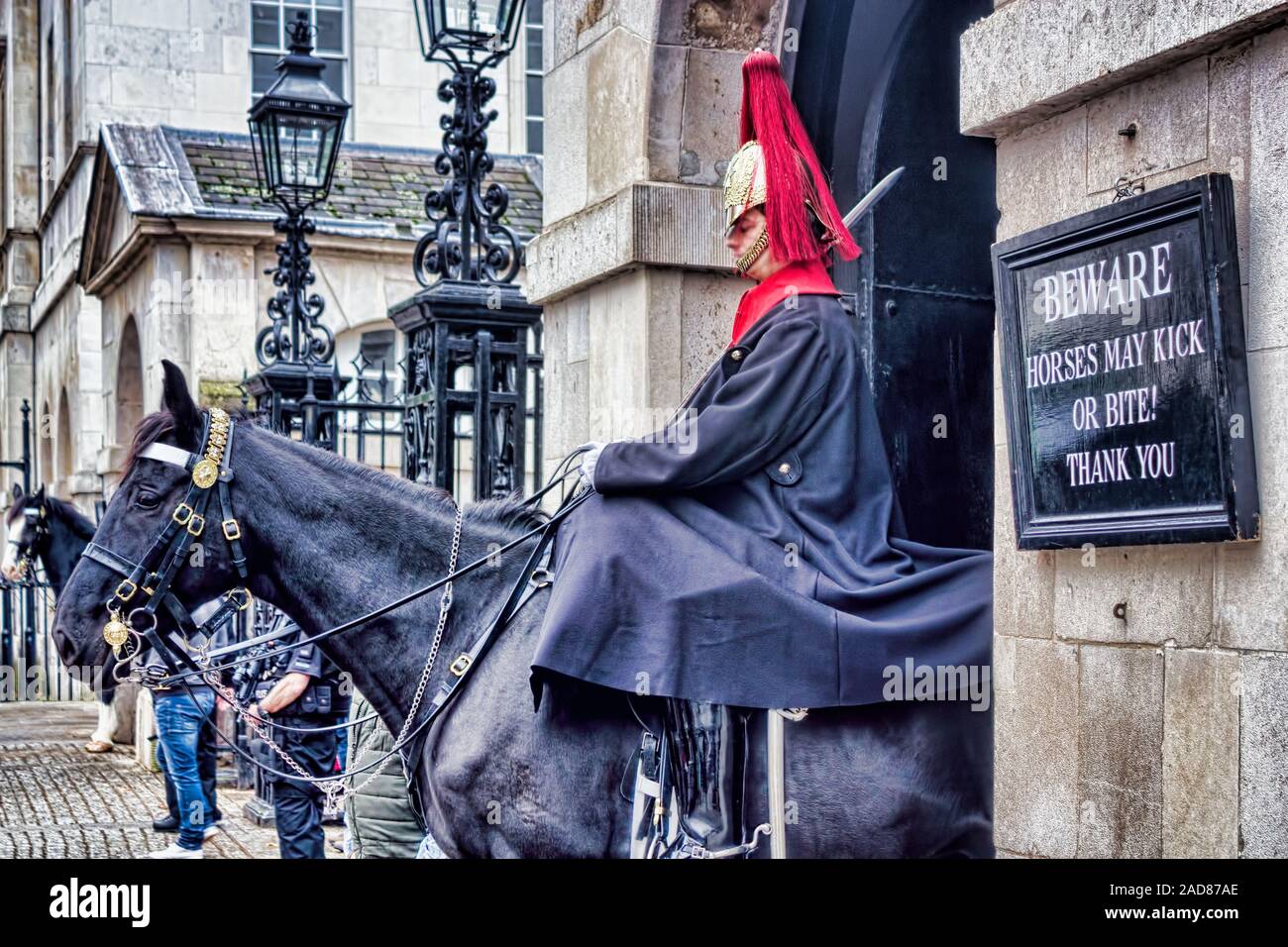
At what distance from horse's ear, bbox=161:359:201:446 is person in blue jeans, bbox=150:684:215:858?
15.8ft

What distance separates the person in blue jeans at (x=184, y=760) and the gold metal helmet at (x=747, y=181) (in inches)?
222

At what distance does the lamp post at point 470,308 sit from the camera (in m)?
8.28

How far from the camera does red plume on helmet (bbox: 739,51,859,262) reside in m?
5.18

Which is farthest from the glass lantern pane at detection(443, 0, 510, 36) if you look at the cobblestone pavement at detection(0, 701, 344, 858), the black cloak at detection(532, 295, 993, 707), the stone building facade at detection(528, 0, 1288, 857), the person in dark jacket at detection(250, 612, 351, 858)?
the cobblestone pavement at detection(0, 701, 344, 858)

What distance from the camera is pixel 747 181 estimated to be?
520 centimetres

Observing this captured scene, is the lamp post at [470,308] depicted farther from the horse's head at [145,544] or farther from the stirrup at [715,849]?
the stirrup at [715,849]

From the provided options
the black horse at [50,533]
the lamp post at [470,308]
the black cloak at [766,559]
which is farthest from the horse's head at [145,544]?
the black horse at [50,533]

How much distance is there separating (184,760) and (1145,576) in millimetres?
7041

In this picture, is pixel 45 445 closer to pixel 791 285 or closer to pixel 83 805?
pixel 83 805

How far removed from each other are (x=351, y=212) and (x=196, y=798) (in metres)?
9.75

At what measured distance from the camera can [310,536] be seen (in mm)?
5305

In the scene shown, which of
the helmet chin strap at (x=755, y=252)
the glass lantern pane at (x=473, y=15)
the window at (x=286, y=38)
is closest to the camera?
the helmet chin strap at (x=755, y=252)
